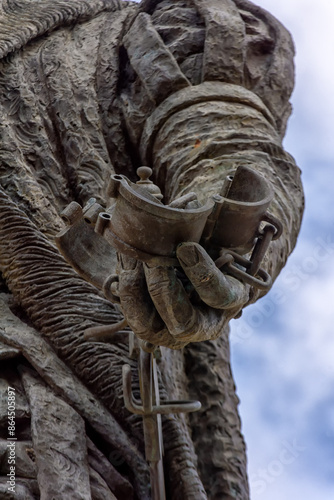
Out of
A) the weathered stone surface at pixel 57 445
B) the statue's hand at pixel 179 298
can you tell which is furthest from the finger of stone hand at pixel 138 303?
the weathered stone surface at pixel 57 445

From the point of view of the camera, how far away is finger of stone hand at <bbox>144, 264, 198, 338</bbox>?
1914 millimetres

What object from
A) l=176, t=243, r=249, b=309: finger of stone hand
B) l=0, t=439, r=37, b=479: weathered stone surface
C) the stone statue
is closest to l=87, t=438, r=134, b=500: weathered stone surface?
the stone statue

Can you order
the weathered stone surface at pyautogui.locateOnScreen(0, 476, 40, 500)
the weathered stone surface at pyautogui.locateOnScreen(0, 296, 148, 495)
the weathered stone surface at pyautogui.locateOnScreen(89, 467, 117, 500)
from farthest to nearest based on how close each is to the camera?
the weathered stone surface at pyautogui.locateOnScreen(0, 296, 148, 495) < the weathered stone surface at pyautogui.locateOnScreen(89, 467, 117, 500) < the weathered stone surface at pyautogui.locateOnScreen(0, 476, 40, 500)

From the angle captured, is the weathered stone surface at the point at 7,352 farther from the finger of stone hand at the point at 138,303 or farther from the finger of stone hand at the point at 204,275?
the finger of stone hand at the point at 204,275

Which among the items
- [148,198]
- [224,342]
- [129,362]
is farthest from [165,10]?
[148,198]

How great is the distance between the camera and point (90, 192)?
317cm

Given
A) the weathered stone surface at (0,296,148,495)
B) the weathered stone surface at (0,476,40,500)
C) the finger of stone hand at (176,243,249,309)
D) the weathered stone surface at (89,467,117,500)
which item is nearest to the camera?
the finger of stone hand at (176,243,249,309)

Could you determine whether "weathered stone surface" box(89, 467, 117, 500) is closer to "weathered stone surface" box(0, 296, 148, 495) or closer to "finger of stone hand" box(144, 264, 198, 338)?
"weathered stone surface" box(0, 296, 148, 495)

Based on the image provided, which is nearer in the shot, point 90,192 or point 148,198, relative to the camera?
point 148,198

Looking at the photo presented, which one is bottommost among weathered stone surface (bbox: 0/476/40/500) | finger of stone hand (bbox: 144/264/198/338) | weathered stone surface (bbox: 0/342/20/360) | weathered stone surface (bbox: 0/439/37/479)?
weathered stone surface (bbox: 0/476/40/500)

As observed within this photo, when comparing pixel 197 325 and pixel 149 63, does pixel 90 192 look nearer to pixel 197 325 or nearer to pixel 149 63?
pixel 149 63

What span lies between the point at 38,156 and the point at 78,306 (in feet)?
2.39

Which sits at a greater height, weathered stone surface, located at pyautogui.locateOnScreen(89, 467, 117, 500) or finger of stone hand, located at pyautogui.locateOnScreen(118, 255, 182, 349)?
finger of stone hand, located at pyautogui.locateOnScreen(118, 255, 182, 349)

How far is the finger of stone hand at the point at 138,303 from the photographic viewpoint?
A: 77.5 inches
